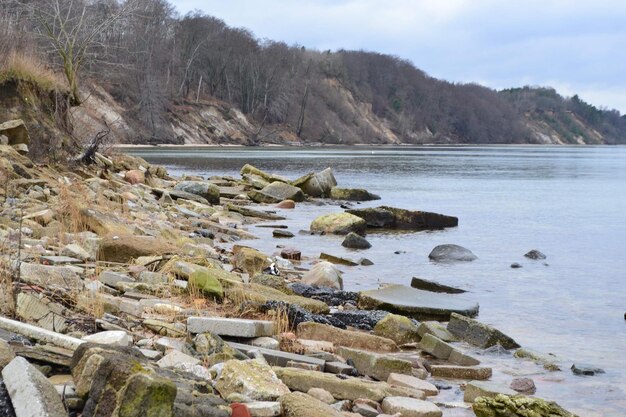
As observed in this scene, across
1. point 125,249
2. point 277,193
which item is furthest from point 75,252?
point 277,193

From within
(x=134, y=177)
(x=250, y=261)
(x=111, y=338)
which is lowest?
(x=250, y=261)

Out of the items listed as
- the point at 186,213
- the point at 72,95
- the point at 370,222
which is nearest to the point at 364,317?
the point at 186,213

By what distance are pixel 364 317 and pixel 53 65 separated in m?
20.5

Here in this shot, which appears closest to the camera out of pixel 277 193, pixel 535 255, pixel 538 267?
pixel 538 267

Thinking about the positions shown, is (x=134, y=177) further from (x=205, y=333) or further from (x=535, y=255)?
(x=205, y=333)

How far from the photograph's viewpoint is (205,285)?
28.8 ft

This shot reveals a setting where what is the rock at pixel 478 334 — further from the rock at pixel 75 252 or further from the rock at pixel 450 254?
the rock at pixel 450 254

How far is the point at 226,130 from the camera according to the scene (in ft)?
317

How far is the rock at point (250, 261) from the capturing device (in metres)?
12.4

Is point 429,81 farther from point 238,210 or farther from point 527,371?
point 527,371

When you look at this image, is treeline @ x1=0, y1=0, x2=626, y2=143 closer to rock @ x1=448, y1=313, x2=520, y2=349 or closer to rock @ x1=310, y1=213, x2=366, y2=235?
rock @ x1=310, y1=213, x2=366, y2=235

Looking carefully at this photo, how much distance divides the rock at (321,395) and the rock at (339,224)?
558 inches

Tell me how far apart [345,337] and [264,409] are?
3826mm

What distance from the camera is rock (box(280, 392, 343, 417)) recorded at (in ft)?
15.9
